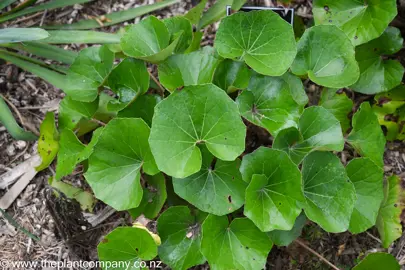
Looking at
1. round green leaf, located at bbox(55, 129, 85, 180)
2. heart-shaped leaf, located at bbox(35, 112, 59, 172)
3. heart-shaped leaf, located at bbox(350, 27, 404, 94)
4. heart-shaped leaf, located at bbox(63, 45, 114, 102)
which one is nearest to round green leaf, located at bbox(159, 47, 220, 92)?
heart-shaped leaf, located at bbox(63, 45, 114, 102)

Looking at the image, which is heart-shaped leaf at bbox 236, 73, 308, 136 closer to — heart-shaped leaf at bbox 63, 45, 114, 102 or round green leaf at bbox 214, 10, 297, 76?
round green leaf at bbox 214, 10, 297, 76

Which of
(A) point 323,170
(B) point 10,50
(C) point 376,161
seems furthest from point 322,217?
(B) point 10,50

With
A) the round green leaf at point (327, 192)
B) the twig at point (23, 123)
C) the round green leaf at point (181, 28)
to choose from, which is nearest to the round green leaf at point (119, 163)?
the round green leaf at point (181, 28)

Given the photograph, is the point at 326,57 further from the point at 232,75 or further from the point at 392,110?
the point at 392,110

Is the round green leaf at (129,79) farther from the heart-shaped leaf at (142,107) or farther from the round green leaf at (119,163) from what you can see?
the round green leaf at (119,163)

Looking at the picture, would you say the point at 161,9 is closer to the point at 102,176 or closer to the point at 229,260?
the point at 102,176

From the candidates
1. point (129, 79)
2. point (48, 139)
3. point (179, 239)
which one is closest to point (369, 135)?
point (179, 239)
